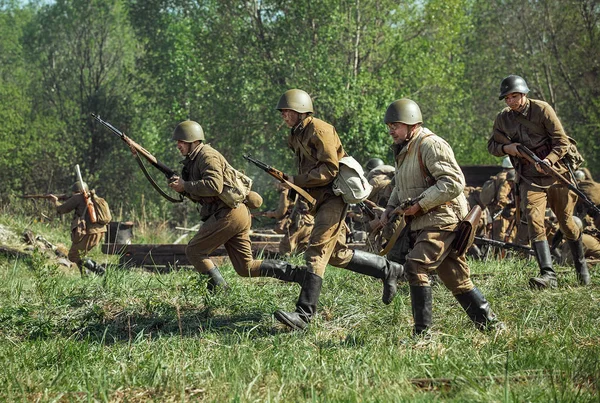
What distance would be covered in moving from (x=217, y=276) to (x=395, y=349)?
3066mm

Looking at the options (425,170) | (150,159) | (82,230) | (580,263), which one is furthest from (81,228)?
(425,170)

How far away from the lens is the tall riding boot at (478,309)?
6965 mm

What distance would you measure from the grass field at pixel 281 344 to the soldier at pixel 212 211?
27cm

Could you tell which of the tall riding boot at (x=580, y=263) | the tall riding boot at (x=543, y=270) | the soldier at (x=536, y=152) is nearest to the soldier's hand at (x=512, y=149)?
Result: the soldier at (x=536, y=152)

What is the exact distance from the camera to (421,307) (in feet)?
22.6

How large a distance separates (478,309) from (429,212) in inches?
32.9

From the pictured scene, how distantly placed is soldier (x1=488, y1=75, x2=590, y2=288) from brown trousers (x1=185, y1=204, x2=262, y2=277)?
2.68 m

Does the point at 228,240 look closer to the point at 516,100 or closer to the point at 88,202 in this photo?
the point at 516,100

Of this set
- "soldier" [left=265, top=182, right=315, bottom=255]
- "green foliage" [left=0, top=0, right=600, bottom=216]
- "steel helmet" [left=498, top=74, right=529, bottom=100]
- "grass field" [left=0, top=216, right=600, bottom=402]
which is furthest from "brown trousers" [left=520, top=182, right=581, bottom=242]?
"green foliage" [left=0, top=0, right=600, bottom=216]

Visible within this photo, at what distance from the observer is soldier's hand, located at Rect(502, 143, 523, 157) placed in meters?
9.11

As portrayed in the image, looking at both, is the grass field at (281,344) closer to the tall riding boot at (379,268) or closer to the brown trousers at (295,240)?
the tall riding boot at (379,268)

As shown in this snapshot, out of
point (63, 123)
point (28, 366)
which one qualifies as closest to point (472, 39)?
point (63, 123)

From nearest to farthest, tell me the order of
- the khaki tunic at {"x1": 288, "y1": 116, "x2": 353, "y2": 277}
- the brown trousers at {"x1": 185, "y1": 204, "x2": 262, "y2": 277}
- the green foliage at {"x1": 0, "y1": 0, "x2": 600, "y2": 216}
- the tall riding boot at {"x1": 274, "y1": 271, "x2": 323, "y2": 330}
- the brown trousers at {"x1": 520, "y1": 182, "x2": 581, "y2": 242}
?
the tall riding boot at {"x1": 274, "y1": 271, "x2": 323, "y2": 330} < the khaki tunic at {"x1": 288, "y1": 116, "x2": 353, "y2": 277} < the brown trousers at {"x1": 185, "y1": 204, "x2": 262, "y2": 277} < the brown trousers at {"x1": 520, "y1": 182, "x2": 581, "y2": 242} < the green foliage at {"x1": 0, "y1": 0, "x2": 600, "y2": 216}

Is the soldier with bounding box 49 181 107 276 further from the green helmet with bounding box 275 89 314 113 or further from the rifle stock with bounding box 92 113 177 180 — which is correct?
the green helmet with bounding box 275 89 314 113
